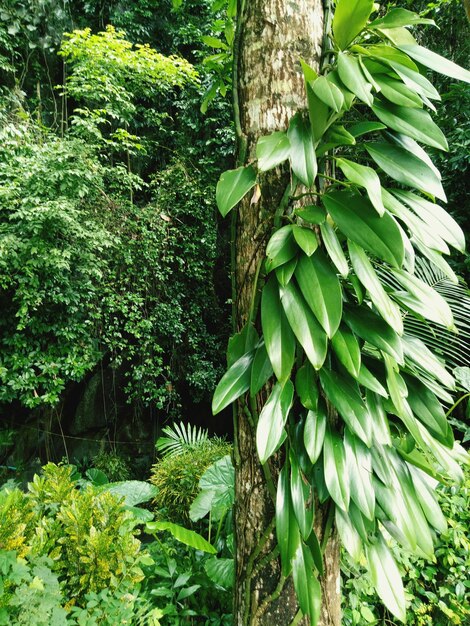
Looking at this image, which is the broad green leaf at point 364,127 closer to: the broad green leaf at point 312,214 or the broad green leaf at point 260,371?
the broad green leaf at point 312,214

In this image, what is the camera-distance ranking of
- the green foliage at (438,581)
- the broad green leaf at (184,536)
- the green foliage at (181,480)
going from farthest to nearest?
the green foliage at (181,480) → the green foliage at (438,581) → the broad green leaf at (184,536)

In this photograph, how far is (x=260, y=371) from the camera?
2.47 feet

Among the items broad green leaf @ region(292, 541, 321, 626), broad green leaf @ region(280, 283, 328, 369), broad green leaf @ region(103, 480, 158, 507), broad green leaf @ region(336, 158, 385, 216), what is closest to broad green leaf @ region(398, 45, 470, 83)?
broad green leaf @ region(336, 158, 385, 216)

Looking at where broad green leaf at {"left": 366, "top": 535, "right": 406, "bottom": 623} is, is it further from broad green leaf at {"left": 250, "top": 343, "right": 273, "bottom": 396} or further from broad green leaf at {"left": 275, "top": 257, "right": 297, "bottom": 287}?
broad green leaf at {"left": 275, "top": 257, "right": 297, "bottom": 287}

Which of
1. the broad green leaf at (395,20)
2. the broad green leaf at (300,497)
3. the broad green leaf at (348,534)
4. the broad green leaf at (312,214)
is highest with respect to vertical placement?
the broad green leaf at (395,20)

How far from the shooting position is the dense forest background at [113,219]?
9.70 ft

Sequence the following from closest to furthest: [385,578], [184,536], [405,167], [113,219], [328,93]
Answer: [328,93] < [405,167] < [385,578] < [184,536] < [113,219]

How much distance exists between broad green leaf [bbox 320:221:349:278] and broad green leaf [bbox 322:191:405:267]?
0.09 ft

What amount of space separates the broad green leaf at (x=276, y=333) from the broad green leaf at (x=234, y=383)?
4.3 inches

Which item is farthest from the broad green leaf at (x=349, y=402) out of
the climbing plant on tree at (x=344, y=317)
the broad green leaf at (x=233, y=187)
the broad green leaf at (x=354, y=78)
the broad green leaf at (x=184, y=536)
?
the broad green leaf at (x=184, y=536)

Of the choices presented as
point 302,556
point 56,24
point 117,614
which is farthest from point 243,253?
point 56,24

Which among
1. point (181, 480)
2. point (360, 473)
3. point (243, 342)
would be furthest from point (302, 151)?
point (181, 480)

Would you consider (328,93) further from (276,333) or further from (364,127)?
(276,333)

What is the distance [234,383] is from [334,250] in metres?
0.31
